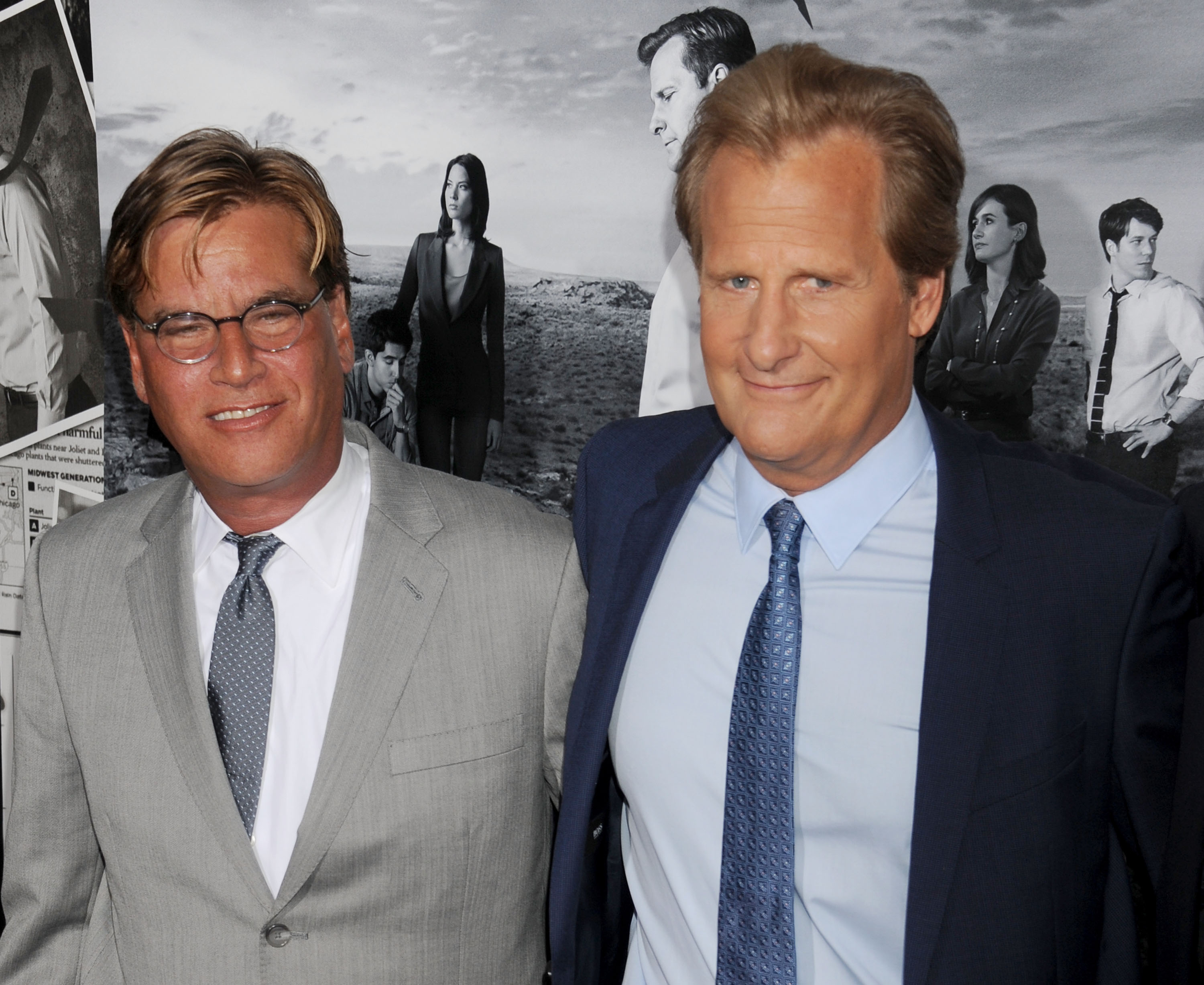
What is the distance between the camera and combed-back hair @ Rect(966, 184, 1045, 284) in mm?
2279

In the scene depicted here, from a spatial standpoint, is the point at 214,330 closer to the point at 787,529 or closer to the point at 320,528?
the point at 320,528

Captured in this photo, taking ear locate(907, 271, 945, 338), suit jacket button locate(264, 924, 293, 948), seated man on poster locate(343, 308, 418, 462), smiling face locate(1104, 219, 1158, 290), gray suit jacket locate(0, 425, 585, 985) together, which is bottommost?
suit jacket button locate(264, 924, 293, 948)

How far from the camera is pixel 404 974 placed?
1.59 metres

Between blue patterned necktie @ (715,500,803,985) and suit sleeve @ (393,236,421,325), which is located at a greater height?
suit sleeve @ (393,236,421,325)

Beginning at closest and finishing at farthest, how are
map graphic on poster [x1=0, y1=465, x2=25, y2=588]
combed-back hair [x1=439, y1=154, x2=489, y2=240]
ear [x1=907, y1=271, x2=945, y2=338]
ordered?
1. ear [x1=907, y1=271, x2=945, y2=338]
2. combed-back hair [x1=439, y1=154, x2=489, y2=240]
3. map graphic on poster [x1=0, y1=465, x2=25, y2=588]

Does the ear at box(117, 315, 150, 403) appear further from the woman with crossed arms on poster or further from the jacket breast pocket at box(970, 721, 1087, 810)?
the woman with crossed arms on poster

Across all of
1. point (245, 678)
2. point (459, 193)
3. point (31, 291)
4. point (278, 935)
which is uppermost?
point (459, 193)

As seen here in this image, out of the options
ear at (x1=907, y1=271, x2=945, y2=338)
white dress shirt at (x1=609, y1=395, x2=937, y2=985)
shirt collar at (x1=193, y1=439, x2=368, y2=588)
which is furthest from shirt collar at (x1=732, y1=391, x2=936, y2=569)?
shirt collar at (x1=193, y1=439, x2=368, y2=588)

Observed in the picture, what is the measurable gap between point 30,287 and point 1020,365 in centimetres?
267

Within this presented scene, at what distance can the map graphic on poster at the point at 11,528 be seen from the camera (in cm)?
322

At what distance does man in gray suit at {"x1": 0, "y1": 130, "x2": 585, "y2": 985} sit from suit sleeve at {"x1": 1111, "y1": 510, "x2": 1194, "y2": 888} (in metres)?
0.80

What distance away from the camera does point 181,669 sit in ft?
5.29

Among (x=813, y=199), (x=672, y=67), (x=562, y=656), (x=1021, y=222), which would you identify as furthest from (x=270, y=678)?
(x=1021, y=222)

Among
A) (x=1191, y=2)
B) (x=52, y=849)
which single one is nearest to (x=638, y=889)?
(x=52, y=849)
